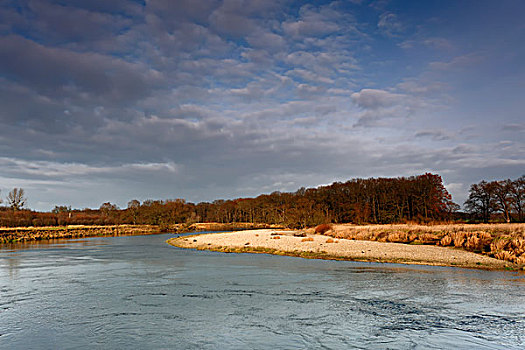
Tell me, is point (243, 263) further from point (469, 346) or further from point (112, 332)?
point (469, 346)

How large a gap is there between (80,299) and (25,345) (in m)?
4.69

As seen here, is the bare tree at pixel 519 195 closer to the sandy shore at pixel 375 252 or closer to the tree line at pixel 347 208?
the tree line at pixel 347 208

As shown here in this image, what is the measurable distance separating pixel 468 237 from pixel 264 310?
2097 cm

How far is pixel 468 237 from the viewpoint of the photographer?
82.5 ft

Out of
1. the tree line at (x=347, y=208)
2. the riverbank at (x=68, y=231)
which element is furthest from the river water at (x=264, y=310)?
the tree line at (x=347, y=208)

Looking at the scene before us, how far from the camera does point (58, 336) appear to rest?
8.57m

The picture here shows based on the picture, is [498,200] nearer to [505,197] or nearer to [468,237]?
[505,197]

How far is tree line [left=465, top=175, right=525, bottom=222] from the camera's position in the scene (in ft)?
174

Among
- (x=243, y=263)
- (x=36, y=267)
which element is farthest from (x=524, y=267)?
(x=36, y=267)

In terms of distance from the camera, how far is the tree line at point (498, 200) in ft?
174

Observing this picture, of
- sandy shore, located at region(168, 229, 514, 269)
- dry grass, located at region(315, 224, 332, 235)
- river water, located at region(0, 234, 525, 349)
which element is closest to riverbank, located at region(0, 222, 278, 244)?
sandy shore, located at region(168, 229, 514, 269)

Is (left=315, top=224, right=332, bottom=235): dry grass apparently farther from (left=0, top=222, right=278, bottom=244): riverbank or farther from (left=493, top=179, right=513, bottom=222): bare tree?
(left=0, top=222, right=278, bottom=244): riverbank

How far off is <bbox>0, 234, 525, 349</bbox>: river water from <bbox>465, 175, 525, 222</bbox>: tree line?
44885 mm

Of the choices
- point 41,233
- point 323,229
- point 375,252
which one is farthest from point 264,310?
point 41,233
